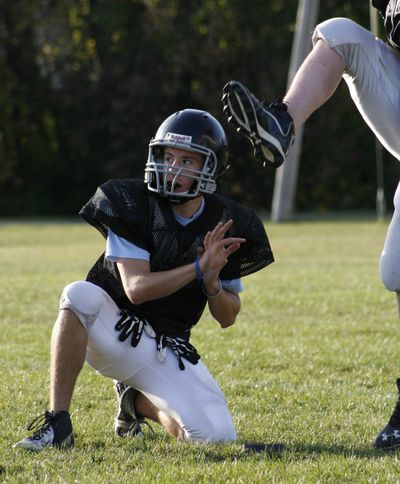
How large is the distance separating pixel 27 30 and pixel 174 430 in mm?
27136

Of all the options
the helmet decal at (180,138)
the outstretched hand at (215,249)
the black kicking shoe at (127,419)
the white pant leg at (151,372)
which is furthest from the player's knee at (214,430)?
the helmet decal at (180,138)

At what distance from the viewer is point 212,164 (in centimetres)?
475

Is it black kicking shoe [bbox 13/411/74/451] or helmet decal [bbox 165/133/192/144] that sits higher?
helmet decal [bbox 165/133/192/144]

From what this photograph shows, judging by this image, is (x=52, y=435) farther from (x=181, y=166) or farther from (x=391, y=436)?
(x=391, y=436)

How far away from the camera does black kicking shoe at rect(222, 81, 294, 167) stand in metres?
3.93

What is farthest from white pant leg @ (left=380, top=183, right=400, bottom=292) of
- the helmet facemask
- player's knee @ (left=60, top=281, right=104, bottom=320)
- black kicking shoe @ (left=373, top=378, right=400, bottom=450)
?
player's knee @ (left=60, top=281, right=104, bottom=320)

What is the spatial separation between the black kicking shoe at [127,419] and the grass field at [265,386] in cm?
7

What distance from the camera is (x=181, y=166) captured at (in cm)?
466

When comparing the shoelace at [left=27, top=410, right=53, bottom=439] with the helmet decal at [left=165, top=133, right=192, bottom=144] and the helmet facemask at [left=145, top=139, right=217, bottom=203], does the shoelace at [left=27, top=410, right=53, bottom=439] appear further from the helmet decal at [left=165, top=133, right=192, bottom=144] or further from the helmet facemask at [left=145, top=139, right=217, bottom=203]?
the helmet decal at [left=165, top=133, right=192, bottom=144]

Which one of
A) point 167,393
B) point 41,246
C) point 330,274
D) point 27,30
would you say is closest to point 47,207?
point 27,30

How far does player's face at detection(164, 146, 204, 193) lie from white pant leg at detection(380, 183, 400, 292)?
88 centimetres

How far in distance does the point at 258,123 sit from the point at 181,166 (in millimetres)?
794

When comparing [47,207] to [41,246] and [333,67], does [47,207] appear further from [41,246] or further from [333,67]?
[333,67]

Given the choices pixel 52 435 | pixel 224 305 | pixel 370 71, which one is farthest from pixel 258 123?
pixel 52 435
